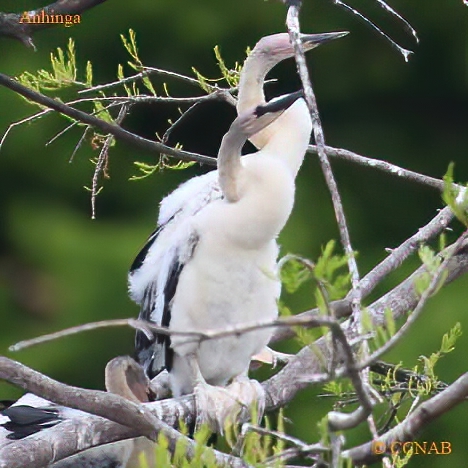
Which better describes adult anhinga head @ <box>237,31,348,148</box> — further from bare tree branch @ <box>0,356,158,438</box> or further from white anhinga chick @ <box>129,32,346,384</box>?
bare tree branch @ <box>0,356,158,438</box>

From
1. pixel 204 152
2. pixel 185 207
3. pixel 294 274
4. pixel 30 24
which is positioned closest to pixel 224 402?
pixel 185 207

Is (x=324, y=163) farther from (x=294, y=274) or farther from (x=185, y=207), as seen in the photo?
(x=185, y=207)

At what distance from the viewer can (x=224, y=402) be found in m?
1.96

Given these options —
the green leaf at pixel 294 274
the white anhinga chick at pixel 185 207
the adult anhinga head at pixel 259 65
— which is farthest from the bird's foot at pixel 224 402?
the green leaf at pixel 294 274

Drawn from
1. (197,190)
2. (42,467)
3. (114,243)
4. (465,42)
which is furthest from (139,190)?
(42,467)

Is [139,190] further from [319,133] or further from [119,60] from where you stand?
[319,133]

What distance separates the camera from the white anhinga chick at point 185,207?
6.31 feet

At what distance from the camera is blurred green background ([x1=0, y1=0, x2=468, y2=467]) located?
414 centimetres

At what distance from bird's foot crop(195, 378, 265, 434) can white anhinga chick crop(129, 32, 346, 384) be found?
0.13 m

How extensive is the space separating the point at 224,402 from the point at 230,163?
0.39 m

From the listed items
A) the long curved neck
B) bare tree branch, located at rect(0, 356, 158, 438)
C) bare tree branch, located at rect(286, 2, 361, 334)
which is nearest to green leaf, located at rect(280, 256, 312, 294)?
bare tree branch, located at rect(286, 2, 361, 334)

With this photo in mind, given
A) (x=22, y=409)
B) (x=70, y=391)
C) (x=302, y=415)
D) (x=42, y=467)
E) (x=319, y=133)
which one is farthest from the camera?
(x=302, y=415)

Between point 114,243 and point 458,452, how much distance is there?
1.35 meters

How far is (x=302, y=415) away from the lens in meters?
3.89
